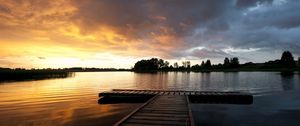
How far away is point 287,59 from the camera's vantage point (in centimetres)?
19550

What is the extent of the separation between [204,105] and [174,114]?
11.2m

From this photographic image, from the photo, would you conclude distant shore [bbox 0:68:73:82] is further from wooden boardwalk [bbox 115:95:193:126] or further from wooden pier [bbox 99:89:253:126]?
wooden boardwalk [bbox 115:95:193:126]

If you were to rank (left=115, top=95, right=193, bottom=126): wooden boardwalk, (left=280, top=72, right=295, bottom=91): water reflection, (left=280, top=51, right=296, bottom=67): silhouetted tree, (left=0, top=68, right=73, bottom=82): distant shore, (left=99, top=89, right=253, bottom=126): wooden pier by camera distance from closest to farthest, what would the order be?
(left=115, top=95, right=193, bottom=126): wooden boardwalk < (left=99, top=89, right=253, bottom=126): wooden pier < (left=280, top=72, right=295, bottom=91): water reflection < (left=0, top=68, right=73, bottom=82): distant shore < (left=280, top=51, right=296, bottom=67): silhouetted tree

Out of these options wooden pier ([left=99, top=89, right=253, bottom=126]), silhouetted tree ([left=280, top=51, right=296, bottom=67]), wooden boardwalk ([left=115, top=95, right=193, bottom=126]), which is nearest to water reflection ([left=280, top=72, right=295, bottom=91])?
wooden pier ([left=99, top=89, right=253, bottom=126])

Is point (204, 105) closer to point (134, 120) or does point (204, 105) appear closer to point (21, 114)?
point (134, 120)

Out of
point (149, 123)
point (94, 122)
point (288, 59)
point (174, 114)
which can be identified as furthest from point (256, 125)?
point (288, 59)

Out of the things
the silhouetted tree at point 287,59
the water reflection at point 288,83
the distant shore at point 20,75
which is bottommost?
the water reflection at point 288,83

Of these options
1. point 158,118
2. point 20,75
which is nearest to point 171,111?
point 158,118

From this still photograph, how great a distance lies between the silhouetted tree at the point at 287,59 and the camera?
635 ft

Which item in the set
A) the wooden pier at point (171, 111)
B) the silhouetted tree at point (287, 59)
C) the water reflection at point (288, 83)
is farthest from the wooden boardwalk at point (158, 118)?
the silhouetted tree at point (287, 59)

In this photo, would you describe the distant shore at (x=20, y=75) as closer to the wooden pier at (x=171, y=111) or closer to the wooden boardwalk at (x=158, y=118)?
the wooden pier at (x=171, y=111)

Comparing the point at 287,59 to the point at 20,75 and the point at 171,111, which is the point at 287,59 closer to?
the point at 20,75

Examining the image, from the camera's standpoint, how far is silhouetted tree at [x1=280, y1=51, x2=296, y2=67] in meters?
194

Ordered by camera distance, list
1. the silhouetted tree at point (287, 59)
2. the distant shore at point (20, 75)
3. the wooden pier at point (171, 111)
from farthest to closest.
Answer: the silhouetted tree at point (287, 59), the distant shore at point (20, 75), the wooden pier at point (171, 111)
